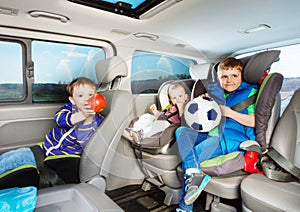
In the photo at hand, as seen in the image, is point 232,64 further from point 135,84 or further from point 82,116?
point 82,116

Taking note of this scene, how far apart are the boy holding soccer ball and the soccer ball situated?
0.55ft

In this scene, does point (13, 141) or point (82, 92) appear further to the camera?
point (13, 141)

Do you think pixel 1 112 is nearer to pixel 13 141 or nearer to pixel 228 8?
pixel 13 141

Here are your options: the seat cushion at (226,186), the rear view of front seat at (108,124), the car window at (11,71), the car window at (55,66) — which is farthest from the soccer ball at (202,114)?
the car window at (11,71)

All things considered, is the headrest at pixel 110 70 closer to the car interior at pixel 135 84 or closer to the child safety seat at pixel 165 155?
the car interior at pixel 135 84

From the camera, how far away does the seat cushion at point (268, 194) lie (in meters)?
1.11

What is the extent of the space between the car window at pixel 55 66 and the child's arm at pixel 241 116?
134cm

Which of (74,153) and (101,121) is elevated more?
(101,121)

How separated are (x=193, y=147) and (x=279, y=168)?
0.55 metres

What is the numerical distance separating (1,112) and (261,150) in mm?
2141

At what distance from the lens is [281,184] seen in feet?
4.17

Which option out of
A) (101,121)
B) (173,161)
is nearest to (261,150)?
(173,161)

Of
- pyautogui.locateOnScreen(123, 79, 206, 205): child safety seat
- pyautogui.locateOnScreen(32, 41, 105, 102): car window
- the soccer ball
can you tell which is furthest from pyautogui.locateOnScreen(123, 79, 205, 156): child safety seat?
pyautogui.locateOnScreen(32, 41, 105, 102): car window

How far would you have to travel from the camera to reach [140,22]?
2105mm
